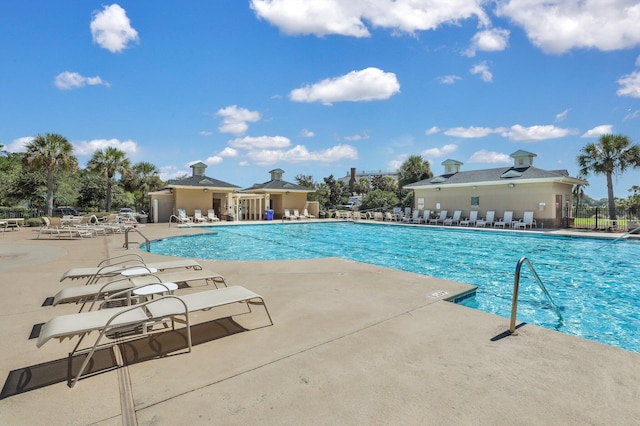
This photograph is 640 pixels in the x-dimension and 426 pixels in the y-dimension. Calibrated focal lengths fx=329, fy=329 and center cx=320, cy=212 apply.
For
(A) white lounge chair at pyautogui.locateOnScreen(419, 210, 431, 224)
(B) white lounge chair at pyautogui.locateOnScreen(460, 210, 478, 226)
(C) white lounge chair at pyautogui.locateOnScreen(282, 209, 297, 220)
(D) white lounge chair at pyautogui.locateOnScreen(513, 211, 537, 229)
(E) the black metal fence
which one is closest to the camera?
Result: (E) the black metal fence

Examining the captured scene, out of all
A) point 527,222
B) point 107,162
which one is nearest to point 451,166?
point 527,222

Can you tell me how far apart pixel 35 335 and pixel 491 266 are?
387 inches

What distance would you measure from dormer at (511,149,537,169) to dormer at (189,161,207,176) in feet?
76.0

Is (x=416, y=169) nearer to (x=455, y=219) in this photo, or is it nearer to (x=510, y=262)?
(x=455, y=219)

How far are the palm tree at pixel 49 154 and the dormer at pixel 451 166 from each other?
26.5 meters

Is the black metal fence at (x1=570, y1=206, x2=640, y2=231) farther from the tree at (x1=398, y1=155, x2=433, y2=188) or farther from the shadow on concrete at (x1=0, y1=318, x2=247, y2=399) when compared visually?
the shadow on concrete at (x1=0, y1=318, x2=247, y2=399)

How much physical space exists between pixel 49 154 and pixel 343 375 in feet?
81.0

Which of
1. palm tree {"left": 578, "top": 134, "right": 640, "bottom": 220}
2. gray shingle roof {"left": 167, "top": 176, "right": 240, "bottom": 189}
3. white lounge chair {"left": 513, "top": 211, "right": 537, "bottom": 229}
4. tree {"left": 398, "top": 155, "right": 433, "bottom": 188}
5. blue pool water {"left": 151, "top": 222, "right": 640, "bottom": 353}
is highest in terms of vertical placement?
tree {"left": 398, "top": 155, "right": 433, "bottom": 188}

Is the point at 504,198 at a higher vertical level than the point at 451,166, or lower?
lower

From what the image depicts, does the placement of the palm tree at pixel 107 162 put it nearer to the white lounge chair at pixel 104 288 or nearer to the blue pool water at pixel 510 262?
the blue pool water at pixel 510 262

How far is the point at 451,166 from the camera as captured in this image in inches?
1033

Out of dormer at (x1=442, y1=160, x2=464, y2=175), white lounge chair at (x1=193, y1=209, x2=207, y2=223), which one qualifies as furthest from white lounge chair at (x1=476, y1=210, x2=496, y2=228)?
white lounge chair at (x1=193, y1=209, x2=207, y2=223)

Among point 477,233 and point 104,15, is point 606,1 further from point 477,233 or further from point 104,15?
point 104,15

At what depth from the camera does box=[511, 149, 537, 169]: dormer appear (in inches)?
847
